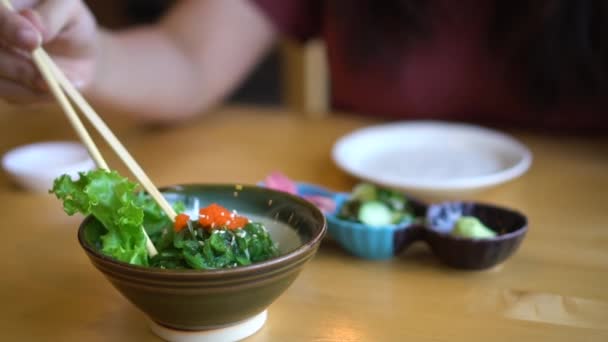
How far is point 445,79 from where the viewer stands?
4.59 ft

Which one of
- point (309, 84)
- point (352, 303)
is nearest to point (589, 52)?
point (352, 303)

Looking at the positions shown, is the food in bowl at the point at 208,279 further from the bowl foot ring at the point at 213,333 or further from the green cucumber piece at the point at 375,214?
the green cucumber piece at the point at 375,214

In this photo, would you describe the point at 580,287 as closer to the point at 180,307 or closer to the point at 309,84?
the point at 180,307

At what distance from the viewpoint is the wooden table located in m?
0.66

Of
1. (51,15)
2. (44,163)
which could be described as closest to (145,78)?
(44,163)

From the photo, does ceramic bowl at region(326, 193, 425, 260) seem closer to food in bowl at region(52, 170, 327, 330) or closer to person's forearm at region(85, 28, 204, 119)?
food in bowl at region(52, 170, 327, 330)

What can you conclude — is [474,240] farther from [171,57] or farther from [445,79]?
[171,57]

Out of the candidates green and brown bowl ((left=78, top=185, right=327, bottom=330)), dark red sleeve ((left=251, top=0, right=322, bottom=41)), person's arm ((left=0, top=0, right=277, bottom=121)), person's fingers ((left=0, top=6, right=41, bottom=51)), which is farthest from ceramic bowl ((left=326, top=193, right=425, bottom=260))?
dark red sleeve ((left=251, top=0, right=322, bottom=41))

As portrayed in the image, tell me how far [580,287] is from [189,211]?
1.40ft

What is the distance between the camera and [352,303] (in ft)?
2.32

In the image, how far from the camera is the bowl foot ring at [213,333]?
2.06 feet

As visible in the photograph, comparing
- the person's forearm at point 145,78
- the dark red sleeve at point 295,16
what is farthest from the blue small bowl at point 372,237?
the dark red sleeve at point 295,16

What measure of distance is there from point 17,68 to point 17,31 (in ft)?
0.67

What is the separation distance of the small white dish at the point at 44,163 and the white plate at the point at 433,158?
0.39 metres
